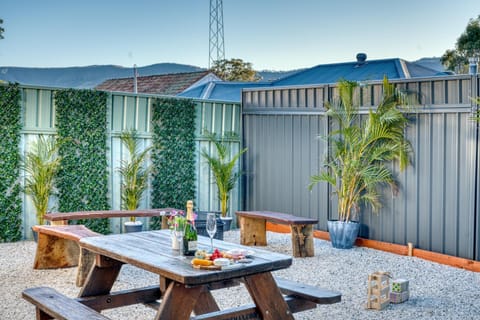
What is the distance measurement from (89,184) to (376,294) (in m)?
4.39

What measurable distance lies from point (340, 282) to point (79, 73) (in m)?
10.0

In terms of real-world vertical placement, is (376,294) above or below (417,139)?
below

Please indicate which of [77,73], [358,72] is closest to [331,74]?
[358,72]

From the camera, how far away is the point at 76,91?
755 centimetres

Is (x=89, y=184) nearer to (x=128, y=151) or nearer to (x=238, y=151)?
(x=128, y=151)

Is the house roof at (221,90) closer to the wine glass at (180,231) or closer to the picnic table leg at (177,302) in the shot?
the wine glass at (180,231)

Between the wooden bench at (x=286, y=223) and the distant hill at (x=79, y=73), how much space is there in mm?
3161

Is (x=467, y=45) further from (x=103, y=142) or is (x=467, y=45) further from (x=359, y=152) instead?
(x=103, y=142)

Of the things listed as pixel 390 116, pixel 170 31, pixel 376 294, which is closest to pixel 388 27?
pixel 170 31

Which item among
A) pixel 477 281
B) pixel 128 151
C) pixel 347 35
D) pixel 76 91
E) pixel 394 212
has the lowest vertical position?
pixel 477 281

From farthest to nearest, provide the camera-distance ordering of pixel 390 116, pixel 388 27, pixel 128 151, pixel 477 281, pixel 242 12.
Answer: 1. pixel 242 12
2. pixel 388 27
3. pixel 128 151
4. pixel 390 116
5. pixel 477 281

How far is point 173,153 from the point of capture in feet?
27.4

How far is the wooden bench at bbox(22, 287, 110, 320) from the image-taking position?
10.7ft

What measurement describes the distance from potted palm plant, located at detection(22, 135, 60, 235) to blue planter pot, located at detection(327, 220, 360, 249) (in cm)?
366
